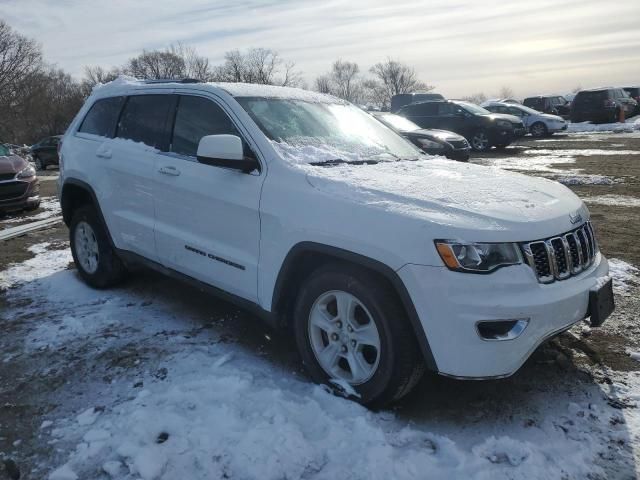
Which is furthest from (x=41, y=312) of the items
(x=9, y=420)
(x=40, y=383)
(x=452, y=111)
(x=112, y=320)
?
(x=452, y=111)

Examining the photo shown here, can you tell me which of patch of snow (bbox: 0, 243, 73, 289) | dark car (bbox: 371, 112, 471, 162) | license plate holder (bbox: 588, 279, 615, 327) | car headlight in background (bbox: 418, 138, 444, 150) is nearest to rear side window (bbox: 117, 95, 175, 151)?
patch of snow (bbox: 0, 243, 73, 289)

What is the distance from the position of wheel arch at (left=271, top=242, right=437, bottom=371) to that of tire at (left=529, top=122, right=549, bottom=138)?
24.4 metres

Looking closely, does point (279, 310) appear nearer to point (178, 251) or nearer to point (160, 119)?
point (178, 251)

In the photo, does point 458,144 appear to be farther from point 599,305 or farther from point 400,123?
point 599,305

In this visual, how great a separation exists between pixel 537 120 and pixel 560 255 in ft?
79.8

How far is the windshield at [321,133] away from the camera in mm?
3539

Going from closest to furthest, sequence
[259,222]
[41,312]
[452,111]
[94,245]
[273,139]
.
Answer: [259,222]
[273,139]
[41,312]
[94,245]
[452,111]

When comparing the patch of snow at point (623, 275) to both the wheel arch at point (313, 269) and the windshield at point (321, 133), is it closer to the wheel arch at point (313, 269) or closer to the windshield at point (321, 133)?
the windshield at point (321, 133)

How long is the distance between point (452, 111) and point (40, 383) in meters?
16.9

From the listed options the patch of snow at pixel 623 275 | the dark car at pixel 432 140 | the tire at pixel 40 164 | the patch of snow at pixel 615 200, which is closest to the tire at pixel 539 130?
the dark car at pixel 432 140

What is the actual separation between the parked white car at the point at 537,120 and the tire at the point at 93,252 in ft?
75.4

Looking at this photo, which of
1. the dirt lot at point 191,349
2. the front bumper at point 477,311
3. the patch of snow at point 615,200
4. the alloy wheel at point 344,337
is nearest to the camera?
the front bumper at point 477,311

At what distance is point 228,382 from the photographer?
3283 millimetres

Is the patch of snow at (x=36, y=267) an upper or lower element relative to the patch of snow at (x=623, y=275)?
lower
